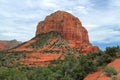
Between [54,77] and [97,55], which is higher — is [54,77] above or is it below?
below

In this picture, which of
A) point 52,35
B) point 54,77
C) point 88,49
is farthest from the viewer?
point 52,35

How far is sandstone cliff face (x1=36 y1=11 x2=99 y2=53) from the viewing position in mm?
168250

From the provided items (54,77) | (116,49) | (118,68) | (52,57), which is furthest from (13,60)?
(118,68)

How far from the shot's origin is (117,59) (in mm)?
45594

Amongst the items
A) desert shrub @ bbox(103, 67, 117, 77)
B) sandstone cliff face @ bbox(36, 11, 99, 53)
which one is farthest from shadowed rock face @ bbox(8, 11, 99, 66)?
desert shrub @ bbox(103, 67, 117, 77)

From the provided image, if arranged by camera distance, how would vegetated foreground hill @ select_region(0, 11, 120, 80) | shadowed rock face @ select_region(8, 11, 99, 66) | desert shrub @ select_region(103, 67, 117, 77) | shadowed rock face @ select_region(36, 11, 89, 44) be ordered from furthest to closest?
shadowed rock face @ select_region(36, 11, 89, 44), shadowed rock face @ select_region(8, 11, 99, 66), vegetated foreground hill @ select_region(0, 11, 120, 80), desert shrub @ select_region(103, 67, 117, 77)

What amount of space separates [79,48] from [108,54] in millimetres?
101285

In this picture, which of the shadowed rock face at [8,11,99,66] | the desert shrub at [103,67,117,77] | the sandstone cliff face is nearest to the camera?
the desert shrub at [103,67,117,77]

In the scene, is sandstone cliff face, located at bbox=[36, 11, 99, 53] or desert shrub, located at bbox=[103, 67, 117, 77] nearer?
desert shrub, located at bbox=[103, 67, 117, 77]

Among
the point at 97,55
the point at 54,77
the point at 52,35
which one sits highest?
the point at 52,35

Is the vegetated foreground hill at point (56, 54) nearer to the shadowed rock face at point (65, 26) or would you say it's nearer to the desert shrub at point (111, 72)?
the shadowed rock face at point (65, 26)

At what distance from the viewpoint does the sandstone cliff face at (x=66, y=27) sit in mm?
168250

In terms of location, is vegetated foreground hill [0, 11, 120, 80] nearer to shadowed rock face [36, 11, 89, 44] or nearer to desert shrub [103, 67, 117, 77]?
shadowed rock face [36, 11, 89, 44]

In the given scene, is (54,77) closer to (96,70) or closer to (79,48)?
(96,70)
